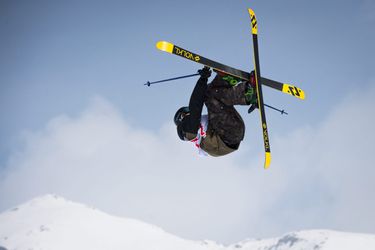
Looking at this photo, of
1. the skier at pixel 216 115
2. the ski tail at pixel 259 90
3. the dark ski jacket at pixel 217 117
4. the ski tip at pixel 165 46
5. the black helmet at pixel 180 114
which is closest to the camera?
the ski tip at pixel 165 46

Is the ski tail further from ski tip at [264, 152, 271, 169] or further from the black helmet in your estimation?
the black helmet

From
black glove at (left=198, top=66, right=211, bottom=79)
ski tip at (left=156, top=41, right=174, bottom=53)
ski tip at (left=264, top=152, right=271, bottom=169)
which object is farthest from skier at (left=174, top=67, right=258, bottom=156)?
ski tip at (left=264, top=152, right=271, bottom=169)

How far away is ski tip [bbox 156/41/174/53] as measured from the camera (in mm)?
10500

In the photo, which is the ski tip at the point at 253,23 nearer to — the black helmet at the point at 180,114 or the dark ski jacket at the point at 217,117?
the dark ski jacket at the point at 217,117

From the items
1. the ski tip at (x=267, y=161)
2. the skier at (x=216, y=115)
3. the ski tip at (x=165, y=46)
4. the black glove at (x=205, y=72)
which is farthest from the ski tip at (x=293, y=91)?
the ski tip at (x=165, y=46)

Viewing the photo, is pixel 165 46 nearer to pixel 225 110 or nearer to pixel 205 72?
pixel 205 72

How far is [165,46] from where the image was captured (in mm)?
10586

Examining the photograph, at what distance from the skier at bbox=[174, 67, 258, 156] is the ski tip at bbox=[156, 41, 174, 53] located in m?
0.92

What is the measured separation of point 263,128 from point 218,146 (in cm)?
149

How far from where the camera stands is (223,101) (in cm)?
1164

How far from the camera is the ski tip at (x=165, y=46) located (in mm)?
10500

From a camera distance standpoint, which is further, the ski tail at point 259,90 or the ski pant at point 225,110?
the ski pant at point 225,110

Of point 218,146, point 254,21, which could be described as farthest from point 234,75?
point 218,146

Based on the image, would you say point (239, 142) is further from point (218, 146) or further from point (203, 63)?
point (203, 63)
